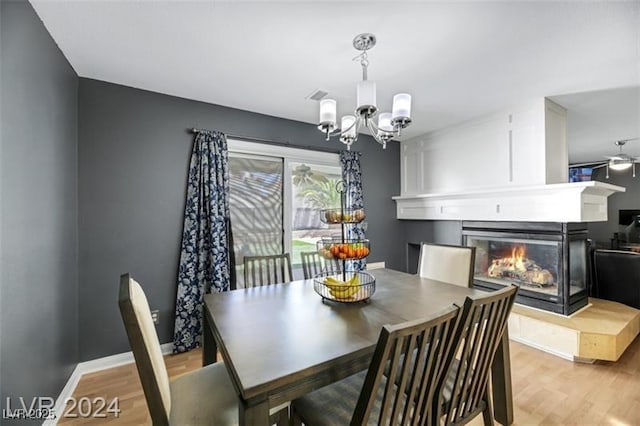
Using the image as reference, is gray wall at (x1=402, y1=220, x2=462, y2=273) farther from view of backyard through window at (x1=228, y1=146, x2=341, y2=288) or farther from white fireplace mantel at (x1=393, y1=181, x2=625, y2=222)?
view of backyard through window at (x1=228, y1=146, x2=341, y2=288)

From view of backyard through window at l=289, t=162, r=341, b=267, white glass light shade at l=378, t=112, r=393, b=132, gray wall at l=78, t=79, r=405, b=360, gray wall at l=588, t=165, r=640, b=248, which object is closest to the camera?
white glass light shade at l=378, t=112, r=393, b=132

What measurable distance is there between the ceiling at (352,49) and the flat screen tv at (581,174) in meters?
3.16

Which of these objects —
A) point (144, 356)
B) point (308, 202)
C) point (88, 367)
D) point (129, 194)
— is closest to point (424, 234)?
point (308, 202)

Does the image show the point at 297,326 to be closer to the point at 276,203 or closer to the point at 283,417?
the point at 283,417

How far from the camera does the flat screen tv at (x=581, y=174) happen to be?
5418mm

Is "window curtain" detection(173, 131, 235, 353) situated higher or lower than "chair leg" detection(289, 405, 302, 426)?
higher

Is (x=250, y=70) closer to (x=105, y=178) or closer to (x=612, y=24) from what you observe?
(x=105, y=178)

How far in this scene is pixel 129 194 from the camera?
8.15ft

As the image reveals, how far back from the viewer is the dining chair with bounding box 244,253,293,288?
219cm

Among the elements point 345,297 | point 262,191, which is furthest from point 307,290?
point 262,191

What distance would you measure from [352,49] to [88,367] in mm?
3281

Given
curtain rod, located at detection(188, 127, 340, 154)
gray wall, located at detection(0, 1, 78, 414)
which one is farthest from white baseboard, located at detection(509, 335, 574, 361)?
gray wall, located at detection(0, 1, 78, 414)

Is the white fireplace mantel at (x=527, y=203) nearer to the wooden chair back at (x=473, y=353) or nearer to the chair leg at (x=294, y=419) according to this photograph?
the wooden chair back at (x=473, y=353)

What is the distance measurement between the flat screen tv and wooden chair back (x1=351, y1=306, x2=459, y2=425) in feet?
21.3
